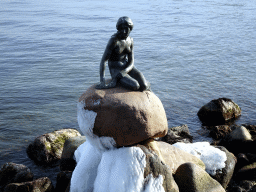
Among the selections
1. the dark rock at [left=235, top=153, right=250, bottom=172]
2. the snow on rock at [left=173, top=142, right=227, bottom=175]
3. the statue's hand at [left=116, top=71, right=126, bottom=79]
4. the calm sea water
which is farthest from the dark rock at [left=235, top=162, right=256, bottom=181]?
the statue's hand at [left=116, top=71, right=126, bottom=79]

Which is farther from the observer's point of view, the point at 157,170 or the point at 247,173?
the point at 247,173

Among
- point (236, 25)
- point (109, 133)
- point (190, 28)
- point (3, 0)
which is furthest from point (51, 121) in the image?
point (3, 0)

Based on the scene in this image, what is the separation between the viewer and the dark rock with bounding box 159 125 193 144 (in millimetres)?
11844

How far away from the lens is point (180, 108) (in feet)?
51.1

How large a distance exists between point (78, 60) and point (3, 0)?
40211 mm

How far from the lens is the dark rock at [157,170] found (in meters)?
7.14

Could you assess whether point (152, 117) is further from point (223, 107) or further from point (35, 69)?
point (35, 69)

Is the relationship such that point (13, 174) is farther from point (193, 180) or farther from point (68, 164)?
point (193, 180)

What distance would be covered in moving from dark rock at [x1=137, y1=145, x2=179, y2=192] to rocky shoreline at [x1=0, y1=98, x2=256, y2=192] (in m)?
0.03

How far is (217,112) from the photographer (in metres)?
14.1

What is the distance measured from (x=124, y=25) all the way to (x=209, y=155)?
4.79 metres

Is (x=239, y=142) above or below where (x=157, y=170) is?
below

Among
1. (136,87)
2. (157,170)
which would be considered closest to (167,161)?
(157,170)

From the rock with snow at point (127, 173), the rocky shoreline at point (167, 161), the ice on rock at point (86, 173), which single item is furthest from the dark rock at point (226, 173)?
the ice on rock at point (86, 173)
